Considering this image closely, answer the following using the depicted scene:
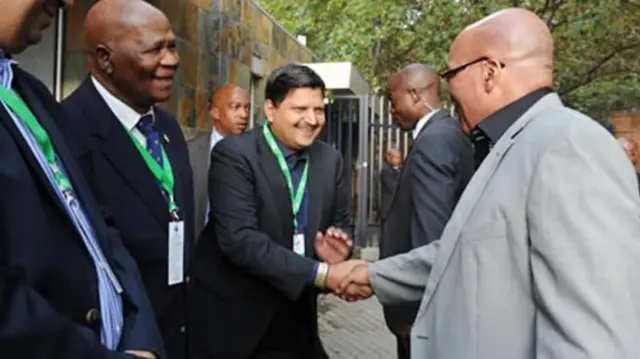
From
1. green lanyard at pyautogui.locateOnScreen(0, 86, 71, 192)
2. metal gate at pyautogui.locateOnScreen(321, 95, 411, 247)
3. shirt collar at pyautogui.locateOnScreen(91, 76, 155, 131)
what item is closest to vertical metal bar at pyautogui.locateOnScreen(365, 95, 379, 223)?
metal gate at pyautogui.locateOnScreen(321, 95, 411, 247)

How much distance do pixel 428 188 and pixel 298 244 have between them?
813mm

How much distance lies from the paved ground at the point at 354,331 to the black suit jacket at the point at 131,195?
14.3 feet

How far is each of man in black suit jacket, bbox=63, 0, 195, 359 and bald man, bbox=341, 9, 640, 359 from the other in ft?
3.28

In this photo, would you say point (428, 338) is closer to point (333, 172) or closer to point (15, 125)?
point (15, 125)

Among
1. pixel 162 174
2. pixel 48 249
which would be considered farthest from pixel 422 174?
pixel 48 249

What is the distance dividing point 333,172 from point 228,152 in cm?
51

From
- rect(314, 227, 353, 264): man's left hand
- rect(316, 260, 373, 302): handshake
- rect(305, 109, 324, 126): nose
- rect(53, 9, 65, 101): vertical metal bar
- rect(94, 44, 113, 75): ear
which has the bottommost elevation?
rect(316, 260, 373, 302): handshake

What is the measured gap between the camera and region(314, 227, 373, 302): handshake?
10.7 ft

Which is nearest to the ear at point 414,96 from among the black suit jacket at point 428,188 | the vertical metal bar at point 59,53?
the black suit jacket at point 428,188

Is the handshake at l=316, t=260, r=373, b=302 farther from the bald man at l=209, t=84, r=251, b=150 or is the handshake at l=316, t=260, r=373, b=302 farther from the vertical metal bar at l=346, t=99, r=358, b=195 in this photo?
the vertical metal bar at l=346, t=99, r=358, b=195

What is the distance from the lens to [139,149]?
2.72 m

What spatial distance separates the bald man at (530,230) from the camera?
67.5 inches

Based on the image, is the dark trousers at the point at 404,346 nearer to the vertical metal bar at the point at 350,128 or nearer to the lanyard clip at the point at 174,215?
the lanyard clip at the point at 174,215

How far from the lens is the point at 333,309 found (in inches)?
363
